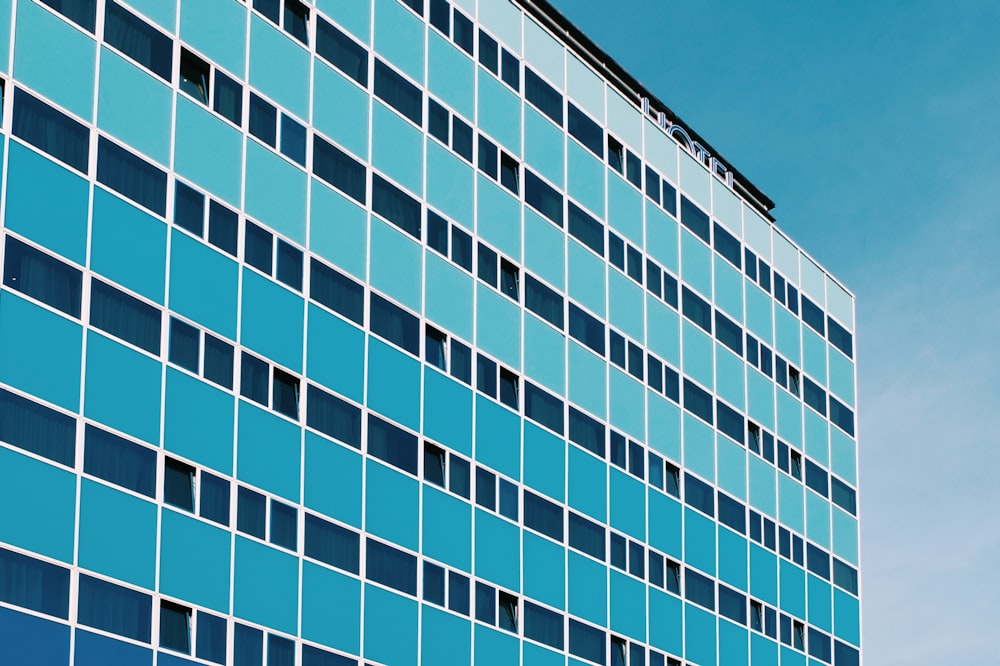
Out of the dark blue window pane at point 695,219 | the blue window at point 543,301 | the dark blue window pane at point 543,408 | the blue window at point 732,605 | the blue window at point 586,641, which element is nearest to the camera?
the blue window at point 586,641

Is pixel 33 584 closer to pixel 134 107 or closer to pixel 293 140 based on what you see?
pixel 134 107

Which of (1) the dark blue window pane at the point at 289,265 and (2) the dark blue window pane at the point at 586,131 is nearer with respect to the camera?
(1) the dark blue window pane at the point at 289,265

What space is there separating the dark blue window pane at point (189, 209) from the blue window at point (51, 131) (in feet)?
8.39

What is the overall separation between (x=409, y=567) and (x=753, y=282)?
894 inches

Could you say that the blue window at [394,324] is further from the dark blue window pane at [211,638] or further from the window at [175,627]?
the window at [175,627]

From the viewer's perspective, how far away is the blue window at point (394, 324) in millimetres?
46469

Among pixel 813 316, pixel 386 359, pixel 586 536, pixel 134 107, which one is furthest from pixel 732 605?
pixel 134 107

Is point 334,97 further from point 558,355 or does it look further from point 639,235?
point 639,235

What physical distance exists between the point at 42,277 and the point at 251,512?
6.93 meters

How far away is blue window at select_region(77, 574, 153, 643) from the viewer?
1448 inches

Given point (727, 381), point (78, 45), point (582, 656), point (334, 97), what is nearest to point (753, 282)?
point (727, 381)

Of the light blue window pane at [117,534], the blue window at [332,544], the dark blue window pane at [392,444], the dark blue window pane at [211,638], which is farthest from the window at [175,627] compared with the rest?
the dark blue window pane at [392,444]

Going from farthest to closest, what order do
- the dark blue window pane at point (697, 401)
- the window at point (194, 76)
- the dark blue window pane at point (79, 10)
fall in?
the dark blue window pane at point (697, 401)
the window at point (194, 76)
the dark blue window pane at point (79, 10)

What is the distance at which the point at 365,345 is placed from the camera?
4578 cm
